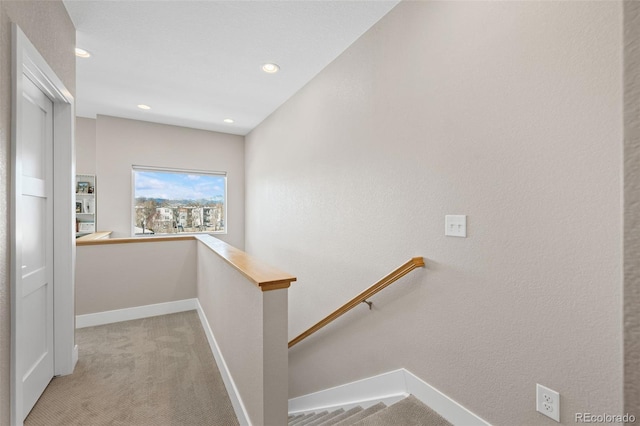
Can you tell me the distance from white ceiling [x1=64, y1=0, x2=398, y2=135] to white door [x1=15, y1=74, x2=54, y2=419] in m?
0.86

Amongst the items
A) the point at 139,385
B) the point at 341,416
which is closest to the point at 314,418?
the point at 341,416

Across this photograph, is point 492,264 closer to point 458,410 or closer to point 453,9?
point 458,410

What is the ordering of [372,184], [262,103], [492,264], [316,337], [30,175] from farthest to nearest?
[262,103], [316,337], [372,184], [30,175], [492,264]

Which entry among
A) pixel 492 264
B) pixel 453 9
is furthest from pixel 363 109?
pixel 492 264

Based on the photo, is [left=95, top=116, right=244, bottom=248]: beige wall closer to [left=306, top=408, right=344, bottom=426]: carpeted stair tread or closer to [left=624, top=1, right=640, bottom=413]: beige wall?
[left=306, top=408, right=344, bottom=426]: carpeted stair tread

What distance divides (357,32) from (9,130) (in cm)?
228

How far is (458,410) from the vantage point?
5.23 feet

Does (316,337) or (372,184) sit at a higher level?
(372,184)

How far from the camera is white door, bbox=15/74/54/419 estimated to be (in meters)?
1.66

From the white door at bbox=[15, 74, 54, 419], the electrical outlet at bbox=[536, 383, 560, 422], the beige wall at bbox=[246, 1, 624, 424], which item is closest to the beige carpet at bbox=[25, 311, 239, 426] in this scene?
the white door at bbox=[15, 74, 54, 419]

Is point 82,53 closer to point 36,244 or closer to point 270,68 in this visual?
point 270,68

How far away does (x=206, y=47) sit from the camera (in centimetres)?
251

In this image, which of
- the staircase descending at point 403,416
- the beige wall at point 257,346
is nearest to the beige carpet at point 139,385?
the beige wall at point 257,346

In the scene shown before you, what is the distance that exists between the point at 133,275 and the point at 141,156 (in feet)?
6.96
